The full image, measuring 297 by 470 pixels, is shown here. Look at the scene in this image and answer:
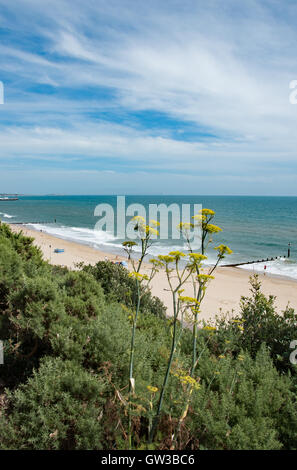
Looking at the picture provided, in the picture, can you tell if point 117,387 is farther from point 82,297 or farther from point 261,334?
point 261,334

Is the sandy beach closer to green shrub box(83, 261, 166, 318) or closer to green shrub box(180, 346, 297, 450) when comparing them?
green shrub box(83, 261, 166, 318)

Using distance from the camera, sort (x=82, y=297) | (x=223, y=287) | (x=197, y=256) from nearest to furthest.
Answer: (x=197, y=256), (x=82, y=297), (x=223, y=287)

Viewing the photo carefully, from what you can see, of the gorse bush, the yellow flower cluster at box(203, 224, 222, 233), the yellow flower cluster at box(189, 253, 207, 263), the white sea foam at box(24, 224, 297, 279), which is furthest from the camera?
the white sea foam at box(24, 224, 297, 279)

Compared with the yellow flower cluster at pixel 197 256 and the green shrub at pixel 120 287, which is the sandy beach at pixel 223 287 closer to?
the green shrub at pixel 120 287

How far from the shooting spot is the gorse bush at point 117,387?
287 cm

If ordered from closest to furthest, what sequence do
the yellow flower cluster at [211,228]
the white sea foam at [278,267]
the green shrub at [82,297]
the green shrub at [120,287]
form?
the yellow flower cluster at [211,228] → the green shrub at [82,297] → the green shrub at [120,287] → the white sea foam at [278,267]

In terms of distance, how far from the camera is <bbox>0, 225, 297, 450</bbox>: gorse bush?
2871mm

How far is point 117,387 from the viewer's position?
339 centimetres

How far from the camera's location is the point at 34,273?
5.67m

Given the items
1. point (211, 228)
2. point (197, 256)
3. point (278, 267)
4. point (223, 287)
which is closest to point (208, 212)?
point (211, 228)

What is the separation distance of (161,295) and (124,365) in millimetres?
16744

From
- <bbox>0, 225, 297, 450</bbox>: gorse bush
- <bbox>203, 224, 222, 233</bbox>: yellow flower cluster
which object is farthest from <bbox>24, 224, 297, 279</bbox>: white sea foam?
<bbox>203, 224, 222, 233</bbox>: yellow flower cluster

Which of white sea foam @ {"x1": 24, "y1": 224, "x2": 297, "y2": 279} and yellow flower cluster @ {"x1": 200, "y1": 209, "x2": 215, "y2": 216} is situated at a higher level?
yellow flower cluster @ {"x1": 200, "y1": 209, "x2": 215, "y2": 216}

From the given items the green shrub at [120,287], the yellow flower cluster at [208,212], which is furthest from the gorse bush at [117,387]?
the green shrub at [120,287]
